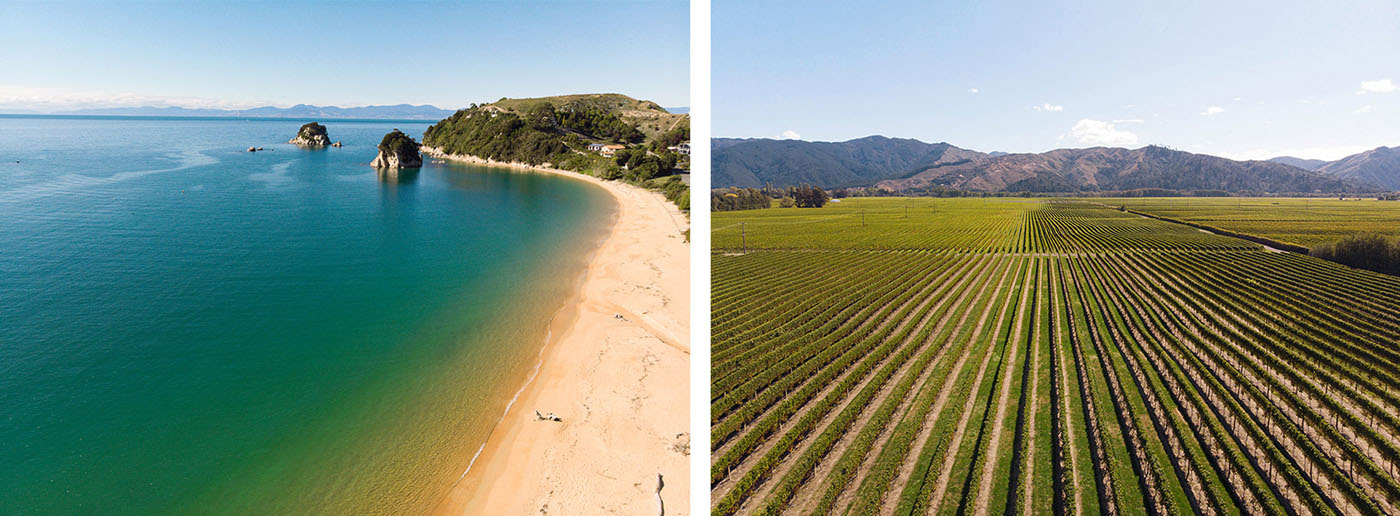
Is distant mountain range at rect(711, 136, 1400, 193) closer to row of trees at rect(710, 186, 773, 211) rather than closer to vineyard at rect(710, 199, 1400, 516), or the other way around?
row of trees at rect(710, 186, 773, 211)

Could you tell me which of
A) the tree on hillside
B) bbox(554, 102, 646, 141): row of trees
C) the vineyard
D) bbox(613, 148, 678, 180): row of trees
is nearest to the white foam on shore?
the vineyard

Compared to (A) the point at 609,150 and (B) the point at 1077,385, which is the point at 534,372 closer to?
(B) the point at 1077,385

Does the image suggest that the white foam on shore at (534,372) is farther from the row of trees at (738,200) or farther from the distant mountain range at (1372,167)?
the distant mountain range at (1372,167)

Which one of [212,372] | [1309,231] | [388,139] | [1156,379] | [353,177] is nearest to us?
[1309,231]

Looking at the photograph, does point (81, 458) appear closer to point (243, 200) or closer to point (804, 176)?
point (804, 176)

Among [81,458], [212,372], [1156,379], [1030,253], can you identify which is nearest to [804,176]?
[1030,253]

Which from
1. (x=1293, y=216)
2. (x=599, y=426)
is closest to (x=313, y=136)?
(x=599, y=426)

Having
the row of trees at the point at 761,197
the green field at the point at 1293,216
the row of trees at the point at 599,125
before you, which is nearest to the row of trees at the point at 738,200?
the row of trees at the point at 761,197
